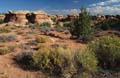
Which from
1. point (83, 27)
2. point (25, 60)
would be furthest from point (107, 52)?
point (83, 27)

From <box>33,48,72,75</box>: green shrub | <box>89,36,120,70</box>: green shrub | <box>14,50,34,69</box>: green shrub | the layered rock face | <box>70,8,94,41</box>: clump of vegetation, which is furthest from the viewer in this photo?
the layered rock face

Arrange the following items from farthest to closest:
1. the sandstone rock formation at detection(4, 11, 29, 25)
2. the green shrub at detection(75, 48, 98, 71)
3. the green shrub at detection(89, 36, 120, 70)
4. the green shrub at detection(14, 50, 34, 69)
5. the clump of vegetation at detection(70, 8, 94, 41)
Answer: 1. the sandstone rock formation at detection(4, 11, 29, 25)
2. the clump of vegetation at detection(70, 8, 94, 41)
3. the green shrub at detection(14, 50, 34, 69)
4. the green shrub at detection(89, 36, 120, 70)
5. the green shrub at detection(75, 48, 98, 71)

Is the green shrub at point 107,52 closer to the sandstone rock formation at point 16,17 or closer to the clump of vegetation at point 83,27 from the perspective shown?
the clump of vegetation at point 83,27

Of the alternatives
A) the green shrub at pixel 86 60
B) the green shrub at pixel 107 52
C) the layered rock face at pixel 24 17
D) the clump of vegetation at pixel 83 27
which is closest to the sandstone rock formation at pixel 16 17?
the layered rock face at pixel 24 17

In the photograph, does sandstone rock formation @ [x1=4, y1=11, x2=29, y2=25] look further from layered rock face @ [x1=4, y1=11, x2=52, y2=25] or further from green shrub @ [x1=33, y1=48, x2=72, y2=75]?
green shrub @ [x1=33, y1=48, x2=72, y2=75]

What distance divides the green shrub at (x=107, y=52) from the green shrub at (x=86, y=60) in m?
0.59

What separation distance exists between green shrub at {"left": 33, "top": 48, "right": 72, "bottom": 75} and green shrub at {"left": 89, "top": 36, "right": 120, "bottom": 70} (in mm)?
1509

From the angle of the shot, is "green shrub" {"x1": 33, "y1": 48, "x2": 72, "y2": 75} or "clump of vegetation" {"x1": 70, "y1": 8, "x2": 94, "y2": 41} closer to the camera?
"green shrub" {"x1": 33, "y1": 48, "x2": 72, "y2": 75}

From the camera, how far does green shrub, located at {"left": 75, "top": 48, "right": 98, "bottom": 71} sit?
11.2 metres

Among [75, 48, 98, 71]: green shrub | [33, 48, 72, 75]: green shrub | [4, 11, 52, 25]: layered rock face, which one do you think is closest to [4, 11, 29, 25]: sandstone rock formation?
[4, 11, 52, 25]: layered rock face

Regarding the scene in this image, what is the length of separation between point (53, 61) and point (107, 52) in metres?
2.52

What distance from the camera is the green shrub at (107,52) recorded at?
11.8 m

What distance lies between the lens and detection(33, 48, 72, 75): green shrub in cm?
1139

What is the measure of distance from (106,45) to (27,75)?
4.05m
